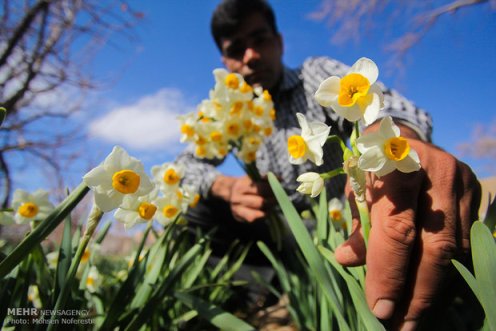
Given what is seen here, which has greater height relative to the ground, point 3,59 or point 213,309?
point 3,59

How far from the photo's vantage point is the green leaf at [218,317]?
0.65 metres

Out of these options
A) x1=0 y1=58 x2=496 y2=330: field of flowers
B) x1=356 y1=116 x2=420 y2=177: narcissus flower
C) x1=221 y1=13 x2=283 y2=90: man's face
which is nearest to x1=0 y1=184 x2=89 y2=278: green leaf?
x1=0 y1=58 x2=496 y2=330: field of flowers

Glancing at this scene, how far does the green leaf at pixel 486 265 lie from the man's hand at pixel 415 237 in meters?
0.06

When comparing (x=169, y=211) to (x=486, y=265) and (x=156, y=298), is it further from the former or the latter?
(x=486, y=265)

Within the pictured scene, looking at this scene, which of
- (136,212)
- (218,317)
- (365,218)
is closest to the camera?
(365,218)

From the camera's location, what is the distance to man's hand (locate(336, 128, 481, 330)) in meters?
0.52

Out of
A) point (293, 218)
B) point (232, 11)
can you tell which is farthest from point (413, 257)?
point (232, 11)

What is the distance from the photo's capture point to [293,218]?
0.67 metres

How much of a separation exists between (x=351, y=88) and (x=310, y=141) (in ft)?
0.41

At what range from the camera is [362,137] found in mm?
514

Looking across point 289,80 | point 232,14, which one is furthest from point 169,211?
point 232,14

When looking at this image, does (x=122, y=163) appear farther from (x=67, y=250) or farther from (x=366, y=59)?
(x=366, y=59)

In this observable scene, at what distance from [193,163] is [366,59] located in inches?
62.8

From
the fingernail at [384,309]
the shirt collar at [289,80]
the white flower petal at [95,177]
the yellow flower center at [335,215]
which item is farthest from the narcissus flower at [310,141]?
the shirt collar at [289,80]
